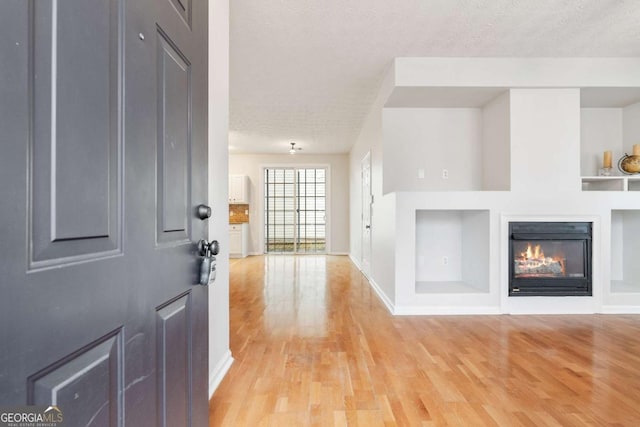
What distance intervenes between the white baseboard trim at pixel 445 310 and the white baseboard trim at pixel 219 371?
1852 millimetres

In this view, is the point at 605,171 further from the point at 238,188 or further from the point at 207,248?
the point at 238,188

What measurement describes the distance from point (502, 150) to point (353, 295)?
2.48 meters

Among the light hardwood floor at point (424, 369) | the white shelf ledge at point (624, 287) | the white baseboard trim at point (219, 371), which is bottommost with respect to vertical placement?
the light hardwood floor at point (424, 369)

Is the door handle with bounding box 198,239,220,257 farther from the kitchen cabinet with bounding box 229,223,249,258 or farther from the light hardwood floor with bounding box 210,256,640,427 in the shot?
the kitchen cabinet with bounding box 229,223,249,258

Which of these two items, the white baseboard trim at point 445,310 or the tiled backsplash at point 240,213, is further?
the tiled backsplash at point 240,213

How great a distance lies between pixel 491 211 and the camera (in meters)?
3.46

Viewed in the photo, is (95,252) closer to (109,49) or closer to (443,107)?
(109,49)

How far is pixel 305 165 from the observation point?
8.45m

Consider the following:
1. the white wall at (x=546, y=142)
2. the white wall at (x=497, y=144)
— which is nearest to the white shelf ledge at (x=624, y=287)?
the white wall at (x=546, y=142)

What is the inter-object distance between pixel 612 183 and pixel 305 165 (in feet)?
20.0

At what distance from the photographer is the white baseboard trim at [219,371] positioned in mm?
1865

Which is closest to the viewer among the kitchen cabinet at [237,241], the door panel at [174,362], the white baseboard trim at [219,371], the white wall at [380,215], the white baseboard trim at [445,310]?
the door panel at [174,362]

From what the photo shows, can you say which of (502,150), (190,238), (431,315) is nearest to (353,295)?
(431,315)

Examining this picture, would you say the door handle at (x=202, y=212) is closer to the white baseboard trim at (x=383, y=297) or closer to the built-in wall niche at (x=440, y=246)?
the white baseboard trim at (x=383, y=297)
